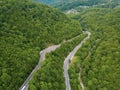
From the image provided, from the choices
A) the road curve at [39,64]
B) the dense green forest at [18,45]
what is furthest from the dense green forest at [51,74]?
the dense green forest at [18,45]

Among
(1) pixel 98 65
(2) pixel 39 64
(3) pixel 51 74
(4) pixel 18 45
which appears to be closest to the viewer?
(3) pixel 51 74

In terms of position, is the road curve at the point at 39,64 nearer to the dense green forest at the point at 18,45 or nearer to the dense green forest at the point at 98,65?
the dense green forest at the point at 18,45

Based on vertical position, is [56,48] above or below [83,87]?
above

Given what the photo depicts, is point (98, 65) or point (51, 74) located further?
point (98, 65)

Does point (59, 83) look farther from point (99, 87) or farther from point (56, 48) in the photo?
Result: point (56, 48)

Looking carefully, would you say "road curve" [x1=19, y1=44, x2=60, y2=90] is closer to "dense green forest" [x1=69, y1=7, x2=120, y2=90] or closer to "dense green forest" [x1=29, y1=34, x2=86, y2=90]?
"dense green forest" [x1=29, y1=34, x2=86, y2=90]

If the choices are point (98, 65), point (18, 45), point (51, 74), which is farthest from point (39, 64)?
point (98, 65)

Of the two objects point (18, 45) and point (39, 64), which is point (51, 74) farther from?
point (18, 45)

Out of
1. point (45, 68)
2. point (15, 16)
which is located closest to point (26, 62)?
point (45, 68)
